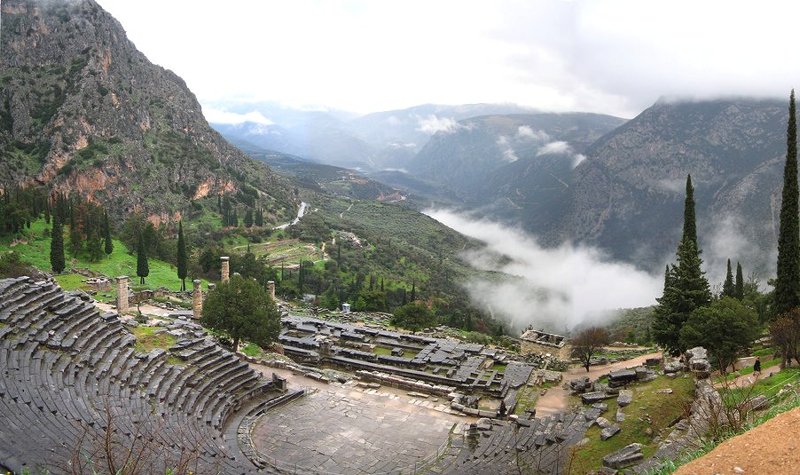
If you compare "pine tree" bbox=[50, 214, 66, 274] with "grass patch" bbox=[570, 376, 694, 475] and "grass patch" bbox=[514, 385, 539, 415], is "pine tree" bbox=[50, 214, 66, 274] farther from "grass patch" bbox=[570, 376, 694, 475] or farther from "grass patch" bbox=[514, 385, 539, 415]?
"grass patch" bbox=[570, 376, 694, 475]

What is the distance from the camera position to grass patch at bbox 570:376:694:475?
2050cm

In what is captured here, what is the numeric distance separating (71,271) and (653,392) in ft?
176

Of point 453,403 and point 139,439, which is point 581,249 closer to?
point 453,403

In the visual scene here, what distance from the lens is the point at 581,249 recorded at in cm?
19725

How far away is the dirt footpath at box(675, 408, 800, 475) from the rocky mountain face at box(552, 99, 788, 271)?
132m

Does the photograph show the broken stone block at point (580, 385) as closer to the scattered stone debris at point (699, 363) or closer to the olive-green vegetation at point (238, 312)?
the scattered stone debris at point (699, 363)

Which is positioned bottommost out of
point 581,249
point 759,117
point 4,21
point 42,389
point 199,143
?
point 581,249

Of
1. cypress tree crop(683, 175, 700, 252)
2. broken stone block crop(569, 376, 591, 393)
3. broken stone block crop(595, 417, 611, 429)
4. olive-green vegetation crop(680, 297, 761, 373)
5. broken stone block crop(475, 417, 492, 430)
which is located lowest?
broken stone block crop(569, 376, 591, 393)

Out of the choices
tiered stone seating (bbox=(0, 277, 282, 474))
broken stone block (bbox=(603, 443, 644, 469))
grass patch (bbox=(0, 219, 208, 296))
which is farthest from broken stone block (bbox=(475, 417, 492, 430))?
grass patch (bbox=(0, 219, 208, 296))

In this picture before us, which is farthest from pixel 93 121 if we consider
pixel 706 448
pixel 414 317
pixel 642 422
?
pixel 706 448

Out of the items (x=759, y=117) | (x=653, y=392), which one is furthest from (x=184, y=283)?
(x=759, y=117)

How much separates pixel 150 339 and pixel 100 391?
8.27 m

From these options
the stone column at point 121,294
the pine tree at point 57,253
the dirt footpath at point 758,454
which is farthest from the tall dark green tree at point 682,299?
the pine tree at point 57,253

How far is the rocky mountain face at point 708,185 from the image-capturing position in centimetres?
13800
